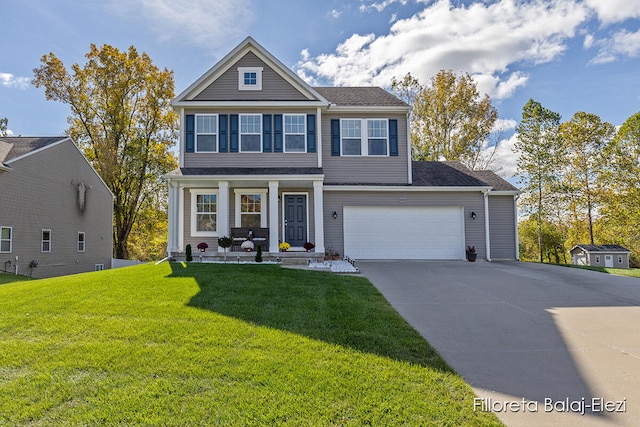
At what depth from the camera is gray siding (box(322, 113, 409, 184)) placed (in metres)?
14.0

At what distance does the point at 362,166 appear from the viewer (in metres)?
14.1

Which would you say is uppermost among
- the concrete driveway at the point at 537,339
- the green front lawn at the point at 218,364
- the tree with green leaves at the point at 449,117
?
the tree with green leaves at the point at 449,117

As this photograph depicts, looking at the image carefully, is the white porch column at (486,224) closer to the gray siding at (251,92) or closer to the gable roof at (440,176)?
the gable roof at (440,176)

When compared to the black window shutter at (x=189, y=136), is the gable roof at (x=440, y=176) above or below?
below

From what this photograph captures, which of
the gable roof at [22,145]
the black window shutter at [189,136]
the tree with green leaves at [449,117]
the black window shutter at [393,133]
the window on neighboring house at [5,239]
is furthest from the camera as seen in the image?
the tree with green leaves at [449,117]

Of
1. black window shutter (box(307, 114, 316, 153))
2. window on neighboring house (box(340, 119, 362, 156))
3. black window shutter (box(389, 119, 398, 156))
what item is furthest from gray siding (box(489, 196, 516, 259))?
black window shutter (box(307, 114, 316, 153))

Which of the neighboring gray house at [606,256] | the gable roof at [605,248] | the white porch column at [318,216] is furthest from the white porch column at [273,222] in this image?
the gable roof at [605,248]

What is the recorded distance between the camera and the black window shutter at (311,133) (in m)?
13.6

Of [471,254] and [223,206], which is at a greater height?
[223,206]

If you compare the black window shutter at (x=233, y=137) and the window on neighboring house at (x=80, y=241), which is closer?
the black window shutter at (x=233, y=137)

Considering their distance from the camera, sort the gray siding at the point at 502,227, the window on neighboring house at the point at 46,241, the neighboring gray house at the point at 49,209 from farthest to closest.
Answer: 1. the window on neighboring house at the point at 46,241
2. the neighboring gray house at the point at 49,209
3. the gray siding at the point at 502,227

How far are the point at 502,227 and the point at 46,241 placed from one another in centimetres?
2097

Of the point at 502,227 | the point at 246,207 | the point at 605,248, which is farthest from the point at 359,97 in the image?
the point at 605,248

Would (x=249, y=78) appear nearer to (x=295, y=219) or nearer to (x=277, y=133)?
(x=277, y=133)
